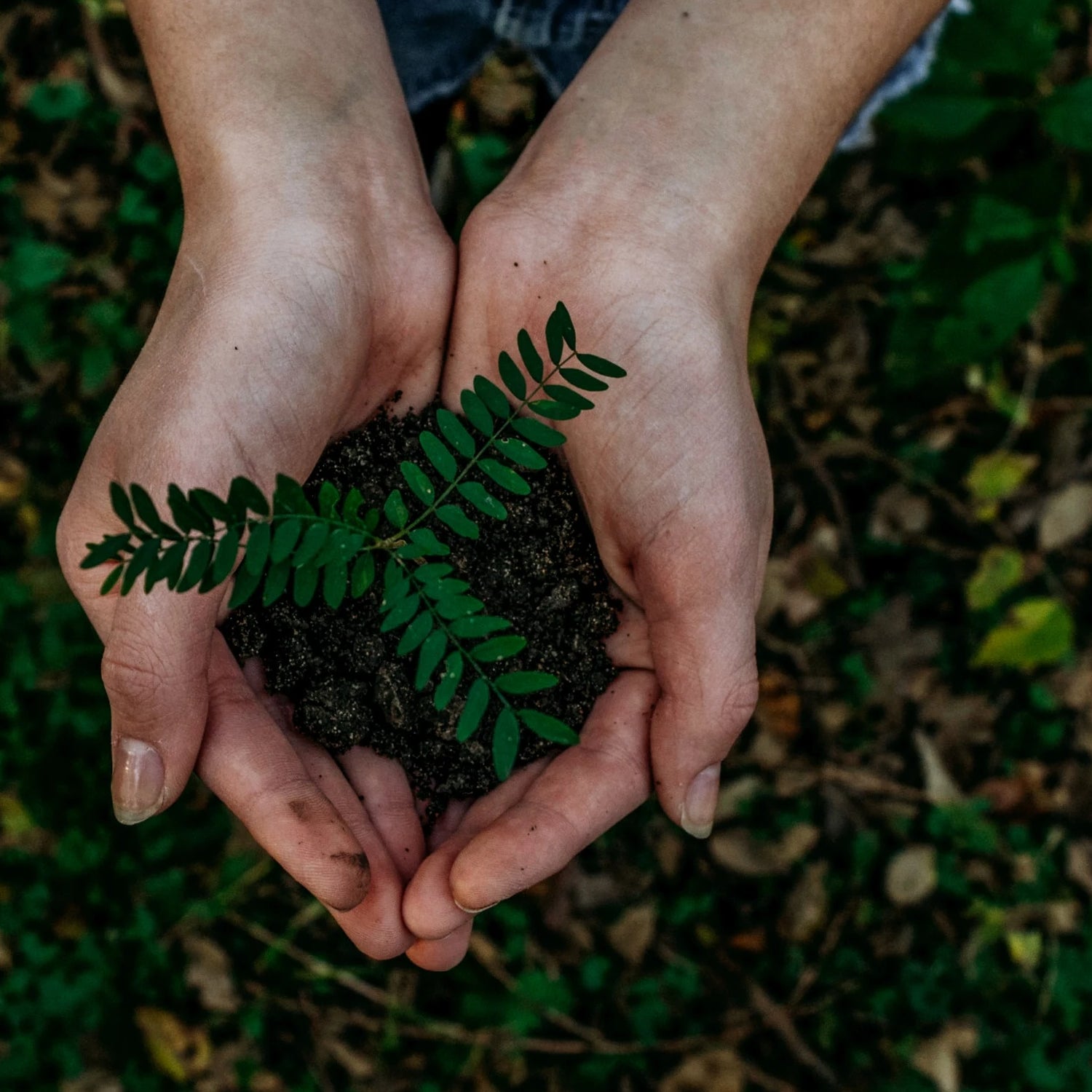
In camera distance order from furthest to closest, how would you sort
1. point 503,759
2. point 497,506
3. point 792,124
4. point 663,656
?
point 792,124 < point 663,656 < point 497,506 < point 503,759

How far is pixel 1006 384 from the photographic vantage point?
3719mm

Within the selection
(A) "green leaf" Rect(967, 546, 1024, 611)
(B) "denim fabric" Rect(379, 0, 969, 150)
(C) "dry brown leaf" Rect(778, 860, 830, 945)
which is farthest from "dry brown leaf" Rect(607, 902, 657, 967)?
(B) "denim fabric" Rect(379, 0, 969, 150)

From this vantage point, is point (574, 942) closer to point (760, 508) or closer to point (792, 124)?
point (760, 508)

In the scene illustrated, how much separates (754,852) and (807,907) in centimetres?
25

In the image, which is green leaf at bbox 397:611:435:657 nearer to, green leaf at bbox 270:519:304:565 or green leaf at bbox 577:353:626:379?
green leaf at bbox 270:519:304:565

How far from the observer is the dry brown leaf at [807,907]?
138 inches

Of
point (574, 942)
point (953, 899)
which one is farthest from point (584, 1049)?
point (953, 899)

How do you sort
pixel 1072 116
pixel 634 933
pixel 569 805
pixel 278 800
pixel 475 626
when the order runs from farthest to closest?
pixel 634 933, pixel 1072 116, pixel 569 805, pixel 278 800, pixel 475 626

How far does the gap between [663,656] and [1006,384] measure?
2163 mm

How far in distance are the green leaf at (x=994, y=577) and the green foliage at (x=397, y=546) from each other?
229 cm

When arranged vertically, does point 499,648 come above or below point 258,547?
below

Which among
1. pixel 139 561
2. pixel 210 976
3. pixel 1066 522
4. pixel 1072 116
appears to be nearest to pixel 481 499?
pixel 139 561

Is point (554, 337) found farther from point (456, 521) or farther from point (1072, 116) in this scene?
point (1072, 116)

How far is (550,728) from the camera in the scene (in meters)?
1.69
